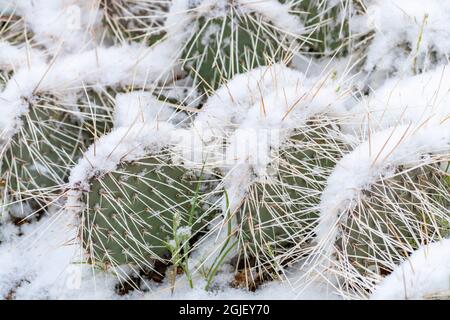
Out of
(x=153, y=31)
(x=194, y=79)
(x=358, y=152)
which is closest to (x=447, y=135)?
(x=358, y=152)

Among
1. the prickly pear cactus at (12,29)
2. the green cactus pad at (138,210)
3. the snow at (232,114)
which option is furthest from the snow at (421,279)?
the prickly pear cactus at (12,29)

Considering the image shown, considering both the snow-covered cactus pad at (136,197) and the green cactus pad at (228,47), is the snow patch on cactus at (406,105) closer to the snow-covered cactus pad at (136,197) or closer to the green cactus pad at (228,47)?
the green cactus pad at (228,47)

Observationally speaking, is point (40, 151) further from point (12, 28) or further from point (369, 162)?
point (369, 162)

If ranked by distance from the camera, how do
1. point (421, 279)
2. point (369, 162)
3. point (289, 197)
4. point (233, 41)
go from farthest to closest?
point (233, 41)
point (289, 197)
point (369, 162)
point (421, 279)

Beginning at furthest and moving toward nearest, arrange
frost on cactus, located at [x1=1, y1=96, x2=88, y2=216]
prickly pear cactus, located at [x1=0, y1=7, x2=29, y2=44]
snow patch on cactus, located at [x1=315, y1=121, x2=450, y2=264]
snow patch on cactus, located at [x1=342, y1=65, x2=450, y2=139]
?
prickly pear cactus, located at [x1=0, y1=7, x2=29, y2=44] < frost on cactus, located at [x1=1, y1=96, x2=88, y2=216] < snow patch on cactus, located at [x1=342, y1=65, x2=450, y2=139] < snow patch on cactus, located at [x1=315, y1=121, x2=450, y2=264]

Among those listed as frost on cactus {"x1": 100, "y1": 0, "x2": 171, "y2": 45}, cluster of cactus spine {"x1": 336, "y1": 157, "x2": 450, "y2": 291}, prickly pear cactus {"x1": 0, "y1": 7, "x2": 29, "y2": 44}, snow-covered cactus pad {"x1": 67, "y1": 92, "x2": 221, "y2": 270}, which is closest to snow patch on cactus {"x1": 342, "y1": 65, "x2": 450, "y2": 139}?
cluster of cactus spine {"x1": 336, "y1": 157, "x2": 450, "y2": 291}

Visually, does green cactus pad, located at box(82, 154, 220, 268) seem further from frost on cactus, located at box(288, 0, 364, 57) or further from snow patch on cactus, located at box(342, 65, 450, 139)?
frost on cactus, located at box(288, 0, 364, 57)

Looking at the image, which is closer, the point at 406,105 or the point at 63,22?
the point at 406,105

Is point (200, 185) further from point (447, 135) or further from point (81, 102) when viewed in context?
point (447, 135)

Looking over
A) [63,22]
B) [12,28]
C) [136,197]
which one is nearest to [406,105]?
[136,197]
